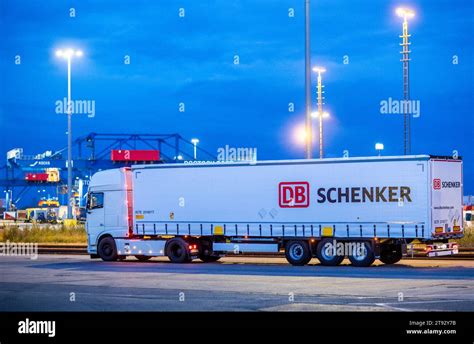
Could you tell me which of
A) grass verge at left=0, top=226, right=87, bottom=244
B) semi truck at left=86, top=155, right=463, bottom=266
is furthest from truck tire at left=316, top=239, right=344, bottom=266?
grass verge at left=0, top=226, right=87, bottom=244

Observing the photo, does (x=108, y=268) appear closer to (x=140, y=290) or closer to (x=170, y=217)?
(x=170, y=217)

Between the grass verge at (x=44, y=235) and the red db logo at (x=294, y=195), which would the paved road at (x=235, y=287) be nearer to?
the red db logo at (x=294, y=195)

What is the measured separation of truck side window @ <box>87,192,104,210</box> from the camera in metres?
34.3

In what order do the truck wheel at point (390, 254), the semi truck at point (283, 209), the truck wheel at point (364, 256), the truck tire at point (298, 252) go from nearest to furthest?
the semi truck at point (283, 209), the truck wheel at point (364, 256), the truck wheel at point (390, 254), the truck tire at point (298, 252)

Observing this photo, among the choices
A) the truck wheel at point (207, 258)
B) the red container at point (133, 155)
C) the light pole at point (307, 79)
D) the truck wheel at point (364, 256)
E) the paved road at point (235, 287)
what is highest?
the red container at point (133, 155)

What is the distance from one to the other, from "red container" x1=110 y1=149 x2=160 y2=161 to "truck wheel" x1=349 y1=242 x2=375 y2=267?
279 feet

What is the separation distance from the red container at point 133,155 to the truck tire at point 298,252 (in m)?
83.3

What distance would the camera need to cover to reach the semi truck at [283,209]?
28.3 meters

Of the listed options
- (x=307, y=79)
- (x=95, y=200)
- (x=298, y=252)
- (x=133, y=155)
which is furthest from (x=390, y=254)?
(x=133, y=155)

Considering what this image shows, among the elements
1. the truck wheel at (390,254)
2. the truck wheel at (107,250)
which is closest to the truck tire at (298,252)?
the truck wheel at (390,254)

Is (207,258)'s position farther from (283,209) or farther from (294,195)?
(294,195)

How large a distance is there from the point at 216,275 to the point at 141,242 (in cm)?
772

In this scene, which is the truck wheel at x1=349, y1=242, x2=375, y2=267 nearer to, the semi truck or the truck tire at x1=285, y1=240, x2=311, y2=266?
the semi truck
